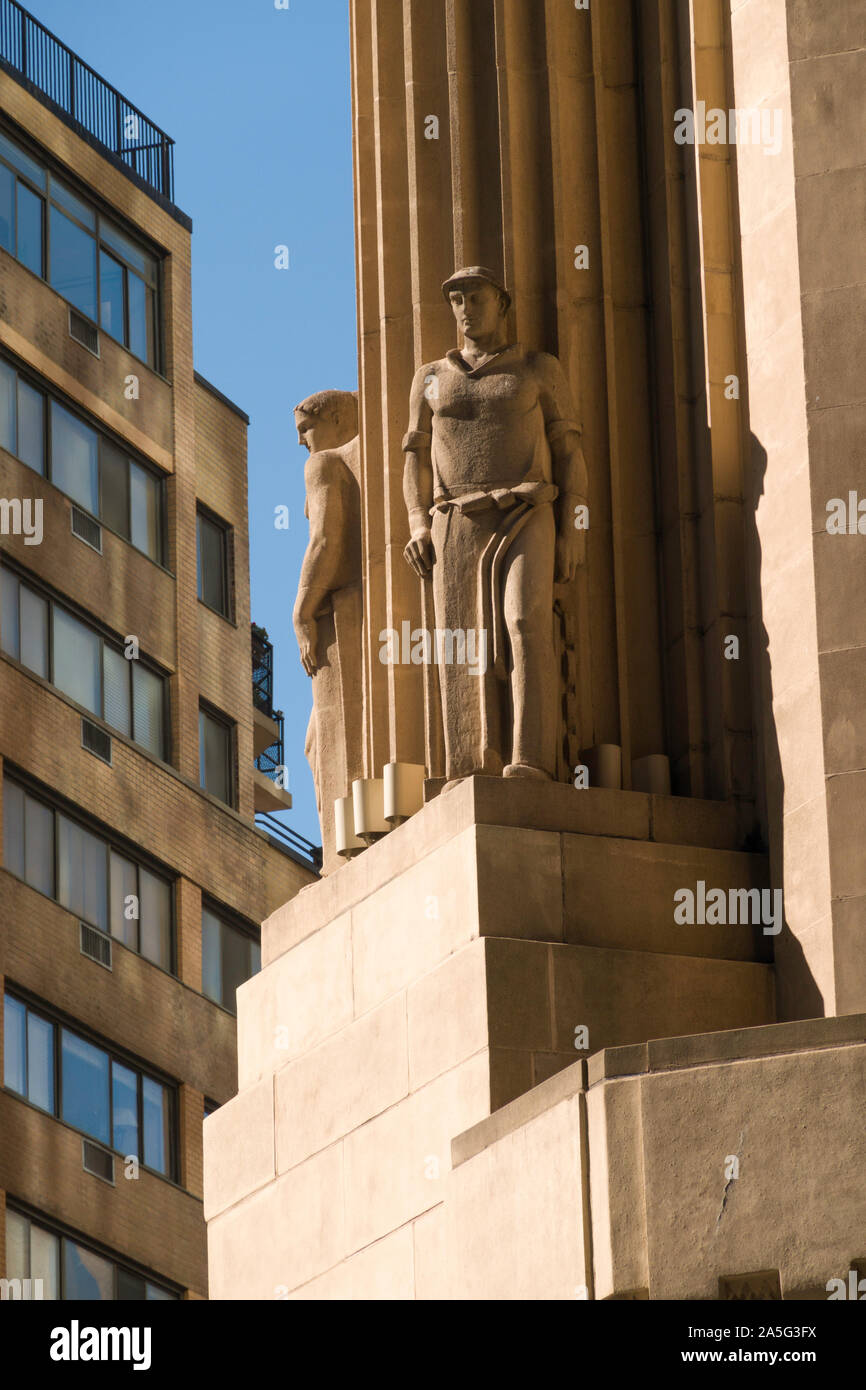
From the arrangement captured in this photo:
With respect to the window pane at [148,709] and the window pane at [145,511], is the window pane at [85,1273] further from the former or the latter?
the window pane at [145,511]

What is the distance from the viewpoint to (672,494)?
66.8ft

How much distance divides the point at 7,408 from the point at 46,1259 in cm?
1506

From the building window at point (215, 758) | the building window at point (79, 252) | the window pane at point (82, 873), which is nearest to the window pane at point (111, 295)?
the building window at point (79, 252)

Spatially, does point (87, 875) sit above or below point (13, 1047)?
above

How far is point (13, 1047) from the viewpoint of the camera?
50312 millimetres

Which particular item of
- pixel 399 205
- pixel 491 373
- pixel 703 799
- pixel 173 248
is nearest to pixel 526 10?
pixel 399 205

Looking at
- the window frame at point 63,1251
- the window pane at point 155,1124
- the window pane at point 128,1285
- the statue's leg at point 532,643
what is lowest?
the statue's leg at point 532,643

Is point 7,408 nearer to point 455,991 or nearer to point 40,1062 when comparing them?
point 40,1062

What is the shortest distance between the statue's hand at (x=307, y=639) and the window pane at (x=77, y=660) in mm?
33098

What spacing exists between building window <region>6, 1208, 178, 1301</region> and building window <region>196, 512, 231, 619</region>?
15.2m

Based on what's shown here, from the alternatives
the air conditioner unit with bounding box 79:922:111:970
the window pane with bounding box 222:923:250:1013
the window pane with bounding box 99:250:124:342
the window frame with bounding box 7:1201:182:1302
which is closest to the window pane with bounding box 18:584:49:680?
the air conditioner unit with bounding box 79:922:111:970

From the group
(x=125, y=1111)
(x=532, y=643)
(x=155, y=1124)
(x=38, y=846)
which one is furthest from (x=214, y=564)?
(x=532, y=643)

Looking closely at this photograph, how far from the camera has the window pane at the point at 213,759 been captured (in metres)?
59.9
